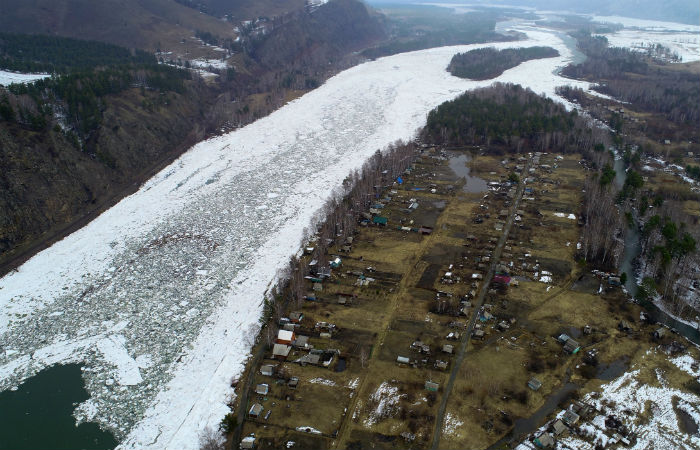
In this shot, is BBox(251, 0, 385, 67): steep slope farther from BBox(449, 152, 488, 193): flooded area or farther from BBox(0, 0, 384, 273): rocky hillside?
BBox(449, 152, 488, 193): flooded area

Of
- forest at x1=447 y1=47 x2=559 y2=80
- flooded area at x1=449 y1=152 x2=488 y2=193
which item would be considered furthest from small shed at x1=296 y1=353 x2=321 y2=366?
forest at x1=447 y1=47 x2=559 y2=80

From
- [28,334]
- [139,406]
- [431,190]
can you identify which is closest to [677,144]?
[431,190]

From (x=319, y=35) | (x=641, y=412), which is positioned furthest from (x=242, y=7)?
(x=641, y=412)

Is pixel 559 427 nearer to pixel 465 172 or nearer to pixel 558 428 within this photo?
pixel 558 428

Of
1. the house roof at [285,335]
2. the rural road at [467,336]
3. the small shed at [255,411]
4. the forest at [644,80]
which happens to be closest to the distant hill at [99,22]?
the forest at [644,80]

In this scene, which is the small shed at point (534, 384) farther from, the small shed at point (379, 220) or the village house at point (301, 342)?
the small shed at point (379, 220)

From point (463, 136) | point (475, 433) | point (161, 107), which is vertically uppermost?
point (161, 107)

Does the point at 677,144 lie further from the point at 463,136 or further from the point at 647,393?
the point at 647,393
